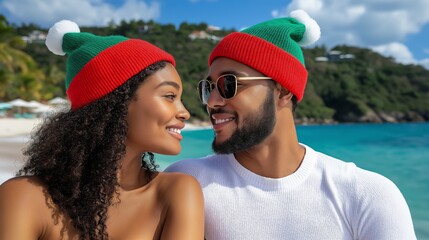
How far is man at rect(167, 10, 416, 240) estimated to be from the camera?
6.80ft

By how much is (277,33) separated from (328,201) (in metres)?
0.93

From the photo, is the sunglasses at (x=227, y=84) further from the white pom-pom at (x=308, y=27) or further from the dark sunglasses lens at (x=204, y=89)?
the white pom-pom at (x=308, y=27)

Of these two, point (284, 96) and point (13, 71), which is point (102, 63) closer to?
point (284, 96)

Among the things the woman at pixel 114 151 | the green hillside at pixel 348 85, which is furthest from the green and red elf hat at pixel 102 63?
the green hillside at pixel 348 85

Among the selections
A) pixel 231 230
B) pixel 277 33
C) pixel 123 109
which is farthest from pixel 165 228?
pixel 277 33

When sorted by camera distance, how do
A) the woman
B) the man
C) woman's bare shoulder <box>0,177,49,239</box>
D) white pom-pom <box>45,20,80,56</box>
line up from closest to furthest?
1. woman's bare shoulder <box>0,177,49,239</box>
2. the woman
3. the man
4. white pom-pom <box>45,20,80,56</box>

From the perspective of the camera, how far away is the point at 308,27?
8.25ft

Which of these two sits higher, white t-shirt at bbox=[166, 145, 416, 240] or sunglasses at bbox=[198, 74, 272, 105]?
sunglasses at bbox=[198, 74, 272, 105]

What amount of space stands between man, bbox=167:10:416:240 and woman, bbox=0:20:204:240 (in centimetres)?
26

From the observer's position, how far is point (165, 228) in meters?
1.94

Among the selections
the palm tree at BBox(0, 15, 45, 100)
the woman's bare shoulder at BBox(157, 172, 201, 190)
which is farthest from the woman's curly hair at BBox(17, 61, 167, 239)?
the palm tree at BBox(0, 15, 45, 100)

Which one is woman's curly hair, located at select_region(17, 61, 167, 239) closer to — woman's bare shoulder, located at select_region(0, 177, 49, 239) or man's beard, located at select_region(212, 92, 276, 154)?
woman's bare shoulder, located at select_region(0, 177, 49, 239)

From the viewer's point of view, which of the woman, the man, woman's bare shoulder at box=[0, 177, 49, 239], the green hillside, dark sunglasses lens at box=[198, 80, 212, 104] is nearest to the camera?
woman's bare shoulder at box=[0, 177, 49, 239]

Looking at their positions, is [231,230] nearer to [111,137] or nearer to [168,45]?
[111,137]
